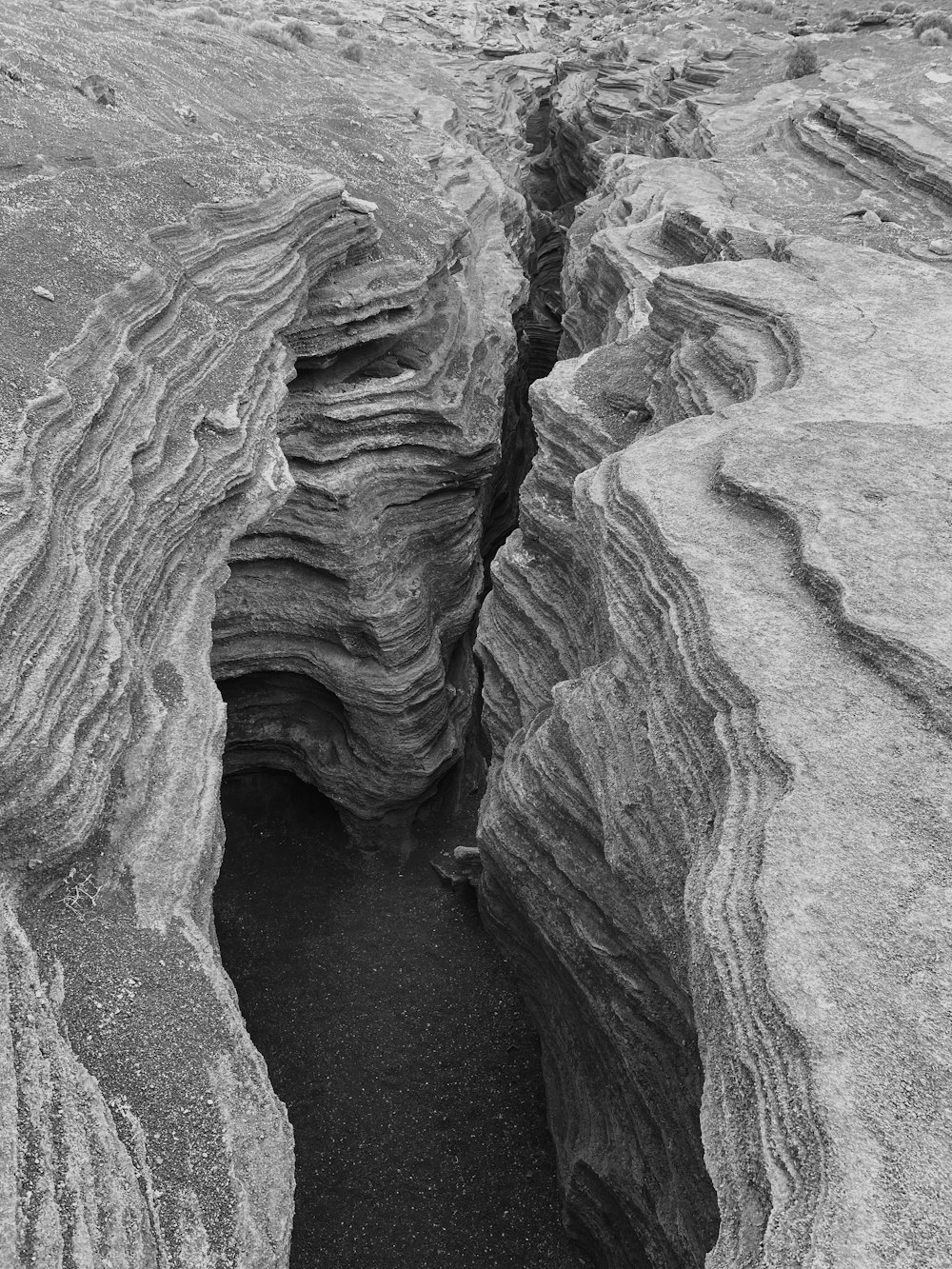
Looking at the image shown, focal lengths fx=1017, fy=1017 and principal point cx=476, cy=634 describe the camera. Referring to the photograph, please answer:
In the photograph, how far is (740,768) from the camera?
6820 millimetres

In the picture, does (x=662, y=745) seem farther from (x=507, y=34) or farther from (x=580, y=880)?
(x=507, y=34)

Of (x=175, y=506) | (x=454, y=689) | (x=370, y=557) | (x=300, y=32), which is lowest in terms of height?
(x=175, y=506)

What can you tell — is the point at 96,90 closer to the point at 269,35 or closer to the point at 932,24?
the point at 269,35

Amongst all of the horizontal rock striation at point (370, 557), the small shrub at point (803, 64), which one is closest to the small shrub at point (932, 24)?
the small shrub at point (803, 64)

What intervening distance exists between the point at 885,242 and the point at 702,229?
2891 millimetres

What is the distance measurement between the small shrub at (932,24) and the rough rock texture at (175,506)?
45.2ft

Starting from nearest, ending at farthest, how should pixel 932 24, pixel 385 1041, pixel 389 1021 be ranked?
pixel 385 1041
pixel 389 1021
pixel 932 24

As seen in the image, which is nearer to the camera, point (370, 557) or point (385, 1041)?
point (385, 1041)

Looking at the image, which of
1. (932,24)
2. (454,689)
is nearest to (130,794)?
(454,689)

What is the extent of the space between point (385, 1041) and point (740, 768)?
911 centimetres

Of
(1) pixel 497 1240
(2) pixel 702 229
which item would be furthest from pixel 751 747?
(2) pixel 702 229

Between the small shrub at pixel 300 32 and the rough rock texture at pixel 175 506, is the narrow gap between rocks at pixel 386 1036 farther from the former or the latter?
the small shrub at pixel 300 32

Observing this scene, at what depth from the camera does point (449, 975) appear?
1502 centimetres

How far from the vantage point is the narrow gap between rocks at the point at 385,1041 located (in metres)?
12.0
